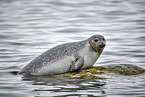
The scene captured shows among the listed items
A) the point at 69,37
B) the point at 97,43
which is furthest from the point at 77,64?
the point at 69,37

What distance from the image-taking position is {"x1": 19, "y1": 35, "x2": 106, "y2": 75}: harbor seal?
32.5ft

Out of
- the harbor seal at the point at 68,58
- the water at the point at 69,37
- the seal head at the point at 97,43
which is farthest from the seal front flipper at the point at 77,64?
the seal head at the point at 97,43

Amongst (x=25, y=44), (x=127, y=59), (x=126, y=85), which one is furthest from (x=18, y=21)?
(x=126, y=85)

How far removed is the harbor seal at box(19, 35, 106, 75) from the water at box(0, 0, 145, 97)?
17.1 inches

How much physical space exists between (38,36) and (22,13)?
31.4 feet

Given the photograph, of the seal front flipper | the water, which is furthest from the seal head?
the water

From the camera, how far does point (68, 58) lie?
9945 millimetres

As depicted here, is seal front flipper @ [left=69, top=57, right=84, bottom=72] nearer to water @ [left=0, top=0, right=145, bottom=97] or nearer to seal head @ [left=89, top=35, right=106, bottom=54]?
water @ [left=0, top=0, right=145, bottom=97]

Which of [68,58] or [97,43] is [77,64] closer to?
A: [68,58]

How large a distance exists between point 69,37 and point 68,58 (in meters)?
7.99

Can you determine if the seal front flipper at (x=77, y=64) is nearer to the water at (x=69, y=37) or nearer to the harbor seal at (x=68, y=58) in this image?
the harbor seal at (x=68, y=58)

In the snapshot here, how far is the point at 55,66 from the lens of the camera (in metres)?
9.95

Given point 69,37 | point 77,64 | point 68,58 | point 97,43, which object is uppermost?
point 97,43

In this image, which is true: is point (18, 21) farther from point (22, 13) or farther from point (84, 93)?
point (84, 93)
